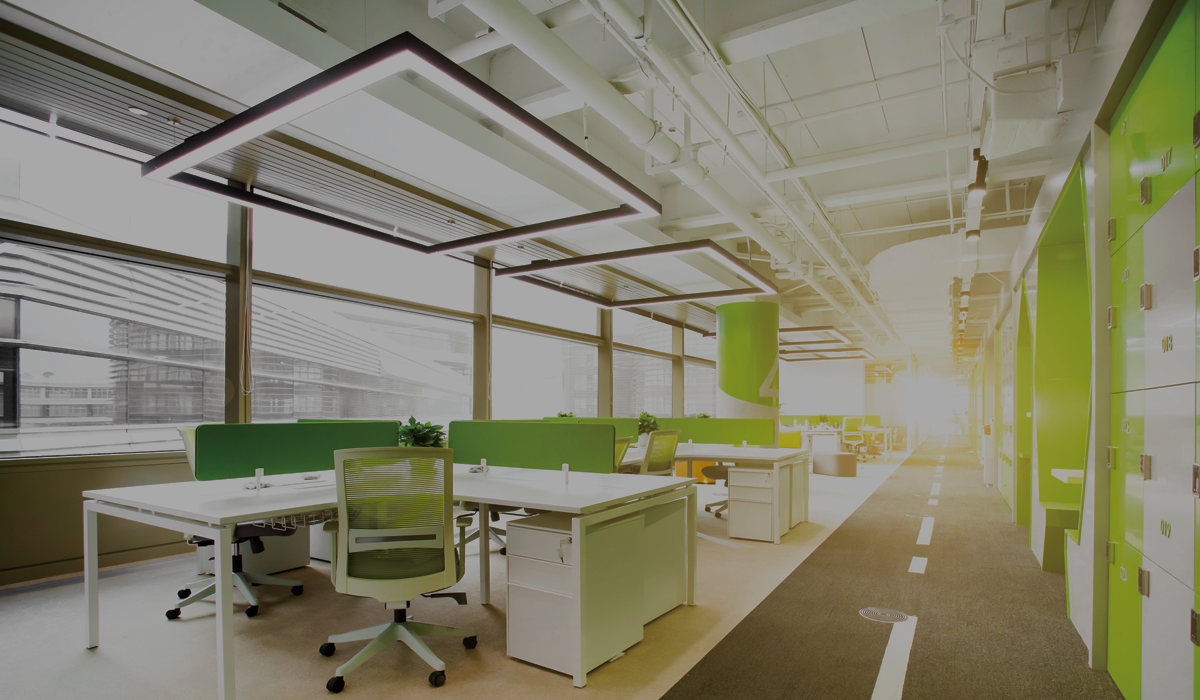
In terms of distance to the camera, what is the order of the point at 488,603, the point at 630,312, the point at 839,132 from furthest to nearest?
the point at 630,312
the point at 839,132
the point at 488,603

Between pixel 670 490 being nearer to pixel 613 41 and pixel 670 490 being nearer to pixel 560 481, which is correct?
pixel 560 481

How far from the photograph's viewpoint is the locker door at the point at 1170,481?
2.01 m

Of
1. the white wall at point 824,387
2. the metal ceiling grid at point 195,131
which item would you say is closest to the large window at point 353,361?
the metal ceiling grid at point 195,131

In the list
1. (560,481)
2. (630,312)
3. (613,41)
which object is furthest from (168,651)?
(630,312)

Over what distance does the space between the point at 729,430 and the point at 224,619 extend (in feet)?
20.0

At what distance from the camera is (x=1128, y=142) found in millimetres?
2578

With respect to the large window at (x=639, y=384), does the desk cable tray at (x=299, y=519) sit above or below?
below

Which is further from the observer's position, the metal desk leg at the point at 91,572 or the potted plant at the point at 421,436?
the potted plant at the point at 421,436

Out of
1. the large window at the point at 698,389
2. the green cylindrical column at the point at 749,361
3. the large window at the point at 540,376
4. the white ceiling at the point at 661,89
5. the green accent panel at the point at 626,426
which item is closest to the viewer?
the white ceiling at the point at 661,89

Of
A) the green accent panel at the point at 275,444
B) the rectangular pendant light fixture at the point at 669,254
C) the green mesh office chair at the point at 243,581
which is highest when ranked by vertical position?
the rectangular pendant light fixture at the point at 669,254

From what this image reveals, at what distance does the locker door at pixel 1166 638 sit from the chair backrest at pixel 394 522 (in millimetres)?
2821

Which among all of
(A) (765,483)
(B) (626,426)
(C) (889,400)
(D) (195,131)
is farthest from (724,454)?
(C) (889,400)

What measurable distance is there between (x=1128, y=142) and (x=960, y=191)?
5.47 meters

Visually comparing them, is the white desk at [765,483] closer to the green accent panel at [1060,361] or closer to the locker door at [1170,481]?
the green accent panel at [1060,361]
